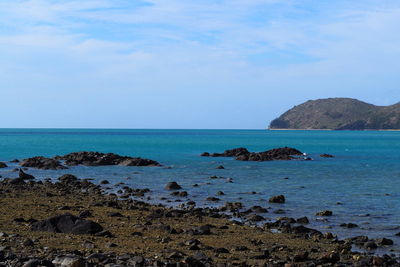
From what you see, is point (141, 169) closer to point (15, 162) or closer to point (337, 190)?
point (15, 162)

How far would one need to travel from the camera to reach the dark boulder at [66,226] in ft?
63.7

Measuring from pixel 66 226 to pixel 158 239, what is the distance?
3.71 m

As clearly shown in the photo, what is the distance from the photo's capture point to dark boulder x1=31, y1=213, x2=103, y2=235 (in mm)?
19406

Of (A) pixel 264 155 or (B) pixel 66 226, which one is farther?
(A) pixel 264 155

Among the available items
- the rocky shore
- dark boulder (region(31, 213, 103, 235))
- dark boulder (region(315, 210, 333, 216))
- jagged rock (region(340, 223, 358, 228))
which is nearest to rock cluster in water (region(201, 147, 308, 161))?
the rocky shore

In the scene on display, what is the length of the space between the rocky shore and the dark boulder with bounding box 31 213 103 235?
4 centimetres

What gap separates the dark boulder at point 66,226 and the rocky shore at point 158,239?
0.13ft

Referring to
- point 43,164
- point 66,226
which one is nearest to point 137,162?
point 43,164

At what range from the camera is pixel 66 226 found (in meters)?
19.6

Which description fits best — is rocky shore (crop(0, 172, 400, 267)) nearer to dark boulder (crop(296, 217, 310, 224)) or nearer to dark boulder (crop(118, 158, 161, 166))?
dark boulder (crop(296, 217, 310, 224))

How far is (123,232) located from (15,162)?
56080 mm

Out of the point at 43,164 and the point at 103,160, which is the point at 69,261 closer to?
the point at 43,164

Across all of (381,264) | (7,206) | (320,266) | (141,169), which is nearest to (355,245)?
(381,264)

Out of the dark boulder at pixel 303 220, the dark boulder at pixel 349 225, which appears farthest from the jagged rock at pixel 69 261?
the dark boulder at pixel 349 225
